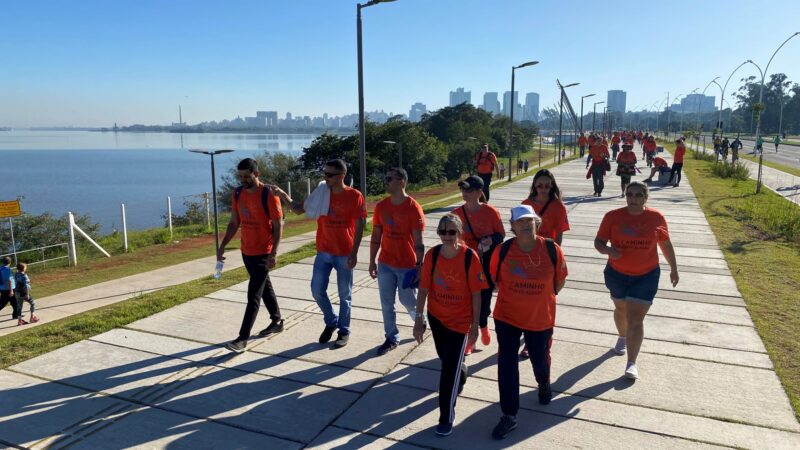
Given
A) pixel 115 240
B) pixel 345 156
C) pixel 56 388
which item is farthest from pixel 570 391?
pixel 345 156

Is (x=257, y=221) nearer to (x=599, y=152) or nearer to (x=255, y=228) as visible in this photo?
(x=255, y=228)

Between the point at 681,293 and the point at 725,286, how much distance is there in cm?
79

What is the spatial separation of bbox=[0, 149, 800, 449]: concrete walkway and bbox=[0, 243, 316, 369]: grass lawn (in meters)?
0.18

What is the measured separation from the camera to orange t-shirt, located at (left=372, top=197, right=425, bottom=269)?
4754mm

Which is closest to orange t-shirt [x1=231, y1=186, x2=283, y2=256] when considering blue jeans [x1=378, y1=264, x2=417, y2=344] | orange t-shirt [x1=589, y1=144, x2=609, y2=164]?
blue jeans [x1=378, y1=264, x2=417, y2=344]

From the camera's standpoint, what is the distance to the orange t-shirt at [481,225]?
4.83 metres

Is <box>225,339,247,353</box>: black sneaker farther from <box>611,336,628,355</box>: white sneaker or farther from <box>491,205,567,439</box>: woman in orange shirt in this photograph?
<box>611,336,628,355</box>: white sneaker

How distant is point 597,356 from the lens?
509 centimetres

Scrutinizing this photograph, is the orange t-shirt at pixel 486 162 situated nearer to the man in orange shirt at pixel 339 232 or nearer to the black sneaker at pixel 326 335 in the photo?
the man in orange shirt at pixel 339 232

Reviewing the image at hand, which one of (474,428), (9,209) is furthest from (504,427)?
(9,209)

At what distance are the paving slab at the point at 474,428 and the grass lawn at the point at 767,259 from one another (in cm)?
142

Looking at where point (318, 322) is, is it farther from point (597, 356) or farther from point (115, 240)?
point (115, 240)

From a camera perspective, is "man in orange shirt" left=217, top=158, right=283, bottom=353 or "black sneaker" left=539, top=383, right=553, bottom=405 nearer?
"black sneaker" left=539, top=383, right=553, bottom=405

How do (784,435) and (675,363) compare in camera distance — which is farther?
(675,363)
